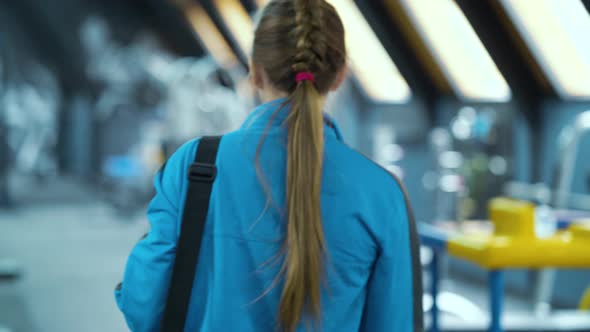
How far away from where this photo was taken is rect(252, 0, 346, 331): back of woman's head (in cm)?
116

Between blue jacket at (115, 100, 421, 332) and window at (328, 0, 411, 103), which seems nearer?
Result: blue jacket at (115, 100, 421, 332)

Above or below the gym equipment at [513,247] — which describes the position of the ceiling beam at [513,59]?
above

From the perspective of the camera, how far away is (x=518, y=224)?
117 inches

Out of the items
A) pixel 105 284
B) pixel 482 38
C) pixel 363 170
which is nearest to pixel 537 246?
pixel 363 170

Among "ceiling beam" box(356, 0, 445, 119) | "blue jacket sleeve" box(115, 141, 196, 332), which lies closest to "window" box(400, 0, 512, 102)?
"ceiling beam" box(356, 0, 445, 119)

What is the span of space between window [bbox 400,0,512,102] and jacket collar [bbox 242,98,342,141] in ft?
16.6

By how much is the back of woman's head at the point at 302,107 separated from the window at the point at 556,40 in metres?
4.07

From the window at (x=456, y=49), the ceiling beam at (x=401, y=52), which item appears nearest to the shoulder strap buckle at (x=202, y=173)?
the window at (x=456, y=49)

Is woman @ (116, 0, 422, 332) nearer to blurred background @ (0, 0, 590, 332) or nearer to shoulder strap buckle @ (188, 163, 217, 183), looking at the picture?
shoulder strap buckle @ (188, 163, 217, 183)

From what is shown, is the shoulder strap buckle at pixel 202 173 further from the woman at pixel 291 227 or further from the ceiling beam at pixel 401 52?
the ceiling beam at pixel 401 52

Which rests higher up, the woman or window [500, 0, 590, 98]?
window [500, 0, 590, 98]

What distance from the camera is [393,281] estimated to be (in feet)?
3.95

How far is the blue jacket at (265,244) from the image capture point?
3.86ft

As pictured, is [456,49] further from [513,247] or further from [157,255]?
[157,255]
